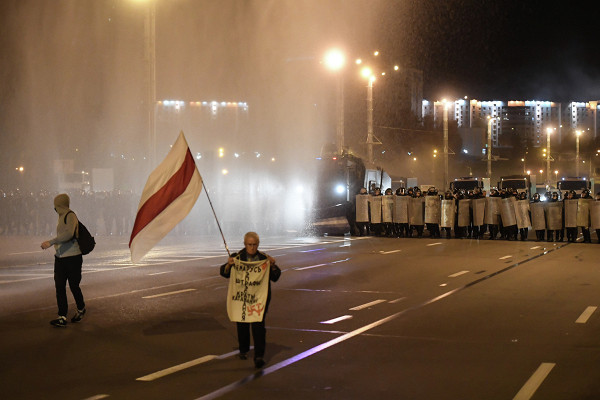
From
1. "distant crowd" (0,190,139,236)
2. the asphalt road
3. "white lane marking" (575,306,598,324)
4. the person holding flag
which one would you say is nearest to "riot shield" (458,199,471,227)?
the asphalt road

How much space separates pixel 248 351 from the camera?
841cm

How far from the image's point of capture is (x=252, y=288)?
26.1 ft

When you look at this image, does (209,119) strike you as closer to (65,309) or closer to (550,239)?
(550,239)

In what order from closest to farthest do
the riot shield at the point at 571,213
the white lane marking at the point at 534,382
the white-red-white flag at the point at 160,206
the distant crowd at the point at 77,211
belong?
1. the white lane marking at the point at 534,382
2. the white-red-white flag at the point at 160,206
3. the riot shield at the point at 571,213
4. the distant crowd at the point at 77,211

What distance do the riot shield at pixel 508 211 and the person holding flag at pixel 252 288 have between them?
70.4 feet

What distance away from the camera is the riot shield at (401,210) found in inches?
1164

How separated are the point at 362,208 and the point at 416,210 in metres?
2.13

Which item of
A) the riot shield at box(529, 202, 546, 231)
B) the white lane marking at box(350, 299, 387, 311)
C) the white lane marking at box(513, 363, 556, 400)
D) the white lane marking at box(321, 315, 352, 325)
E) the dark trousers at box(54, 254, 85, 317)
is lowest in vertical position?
the white lane marking at box(513, 363, 556, 400)

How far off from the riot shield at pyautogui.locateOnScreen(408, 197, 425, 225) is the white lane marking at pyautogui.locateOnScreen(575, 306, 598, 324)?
17.5 metres

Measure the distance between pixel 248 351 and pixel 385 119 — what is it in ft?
336

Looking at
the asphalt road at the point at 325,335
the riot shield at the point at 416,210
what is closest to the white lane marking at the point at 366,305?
the asphalt road at the point at 325,335

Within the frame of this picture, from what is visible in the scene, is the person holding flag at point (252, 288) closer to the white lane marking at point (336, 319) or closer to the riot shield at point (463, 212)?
the white lane marking at point (336, 319)

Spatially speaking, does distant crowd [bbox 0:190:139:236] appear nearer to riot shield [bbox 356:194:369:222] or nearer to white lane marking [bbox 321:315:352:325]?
riot shield [bbox 356:194:369:222]

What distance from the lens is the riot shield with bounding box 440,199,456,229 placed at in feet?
95.0
